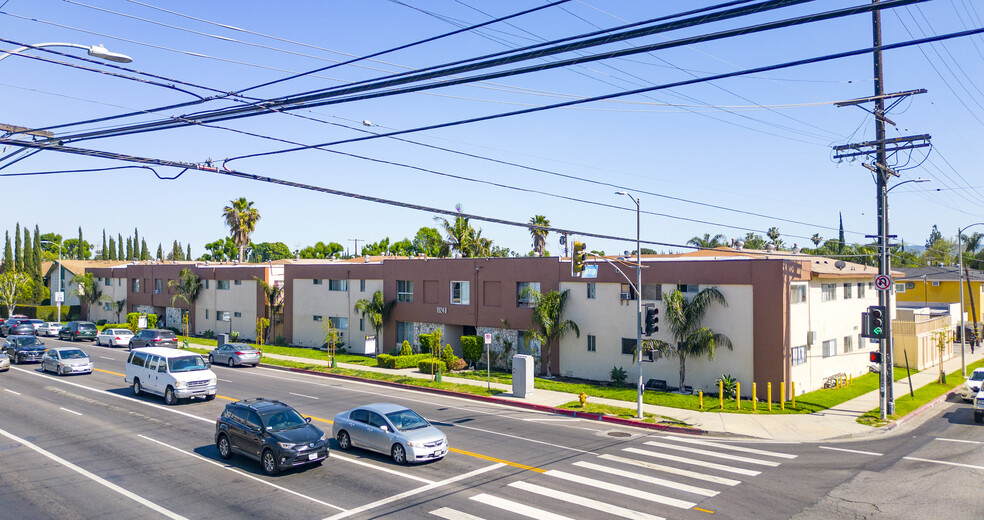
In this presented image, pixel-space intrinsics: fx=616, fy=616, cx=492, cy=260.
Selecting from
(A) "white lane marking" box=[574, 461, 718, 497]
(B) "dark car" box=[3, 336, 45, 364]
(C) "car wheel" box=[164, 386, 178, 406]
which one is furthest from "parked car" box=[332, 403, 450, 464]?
(B) "dark car" box=[3, 336, 45, 364]

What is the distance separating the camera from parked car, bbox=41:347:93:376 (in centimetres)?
3384

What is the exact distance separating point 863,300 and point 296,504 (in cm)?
3625

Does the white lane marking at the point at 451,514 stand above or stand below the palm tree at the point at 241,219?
below

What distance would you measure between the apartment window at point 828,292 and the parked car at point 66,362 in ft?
132

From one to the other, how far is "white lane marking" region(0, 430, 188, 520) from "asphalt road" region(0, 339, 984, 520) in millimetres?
55

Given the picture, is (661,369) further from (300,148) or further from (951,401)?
(300,148)

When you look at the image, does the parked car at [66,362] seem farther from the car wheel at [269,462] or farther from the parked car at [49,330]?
the parked car at [49,330]

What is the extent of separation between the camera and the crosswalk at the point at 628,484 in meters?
13.3

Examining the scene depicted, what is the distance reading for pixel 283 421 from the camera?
16781 mm

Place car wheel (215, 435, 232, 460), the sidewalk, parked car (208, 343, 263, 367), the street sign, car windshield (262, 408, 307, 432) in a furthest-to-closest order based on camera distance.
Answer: parked car (208, 343, 263, 367) → the street sign → the sidewalk → car wheel (215, 435, 232, 460) → car windshield (262, 408, 307, 432)

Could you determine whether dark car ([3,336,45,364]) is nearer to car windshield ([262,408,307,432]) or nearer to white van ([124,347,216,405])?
white van ([124,347,216,405])

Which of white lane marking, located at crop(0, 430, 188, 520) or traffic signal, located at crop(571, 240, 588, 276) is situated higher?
traffic signal, located at crop(571, 240, 588, 276)

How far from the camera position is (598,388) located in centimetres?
3078

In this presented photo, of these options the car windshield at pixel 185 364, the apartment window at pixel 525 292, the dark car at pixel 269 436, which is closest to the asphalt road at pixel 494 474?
the dark car at pixel 269 436
